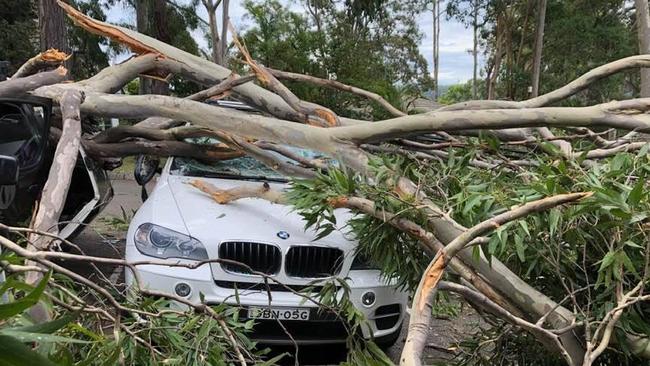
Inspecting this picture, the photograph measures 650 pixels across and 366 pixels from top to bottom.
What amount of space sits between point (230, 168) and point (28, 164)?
5.59ft

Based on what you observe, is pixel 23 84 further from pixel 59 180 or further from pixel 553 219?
pixel 553 219

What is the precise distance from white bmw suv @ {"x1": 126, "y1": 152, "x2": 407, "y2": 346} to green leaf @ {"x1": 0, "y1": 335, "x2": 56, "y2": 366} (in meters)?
2.30

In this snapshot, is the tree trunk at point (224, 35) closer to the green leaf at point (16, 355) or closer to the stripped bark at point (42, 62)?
the stripped bark at point (42, 62)

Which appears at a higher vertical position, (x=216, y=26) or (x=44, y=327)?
(x=216, y=26)

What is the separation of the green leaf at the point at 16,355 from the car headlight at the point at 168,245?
8.17 ft

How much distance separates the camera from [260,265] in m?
3.72

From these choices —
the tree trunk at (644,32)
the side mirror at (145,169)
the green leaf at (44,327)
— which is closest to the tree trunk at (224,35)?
the tree trunk at (644,32)

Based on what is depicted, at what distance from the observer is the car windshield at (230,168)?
4703mm

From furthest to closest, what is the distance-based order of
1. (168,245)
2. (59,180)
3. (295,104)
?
(295,104) < (168,245) < (59,180)

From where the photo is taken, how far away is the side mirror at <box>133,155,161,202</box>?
573 centimetres

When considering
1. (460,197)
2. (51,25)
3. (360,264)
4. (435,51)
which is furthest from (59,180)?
(435,51)

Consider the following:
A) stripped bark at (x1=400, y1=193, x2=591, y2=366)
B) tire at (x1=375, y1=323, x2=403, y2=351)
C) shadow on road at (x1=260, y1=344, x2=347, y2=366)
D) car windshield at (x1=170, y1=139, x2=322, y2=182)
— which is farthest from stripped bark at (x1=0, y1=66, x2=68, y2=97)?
stripped bark at (x1=400, y1=193, x2=591, y2=366)

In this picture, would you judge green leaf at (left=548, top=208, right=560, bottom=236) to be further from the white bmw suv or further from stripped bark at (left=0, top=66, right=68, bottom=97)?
stripped bark at (left=0, top=66, right=68, bottom=97)

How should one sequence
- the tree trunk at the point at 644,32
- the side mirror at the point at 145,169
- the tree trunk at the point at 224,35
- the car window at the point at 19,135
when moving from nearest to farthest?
the car window at the point at 19,135, the side mirror at the point at 145,169, the tree trunk at the point at 644,32, the tree trunk at the point at 224,35
